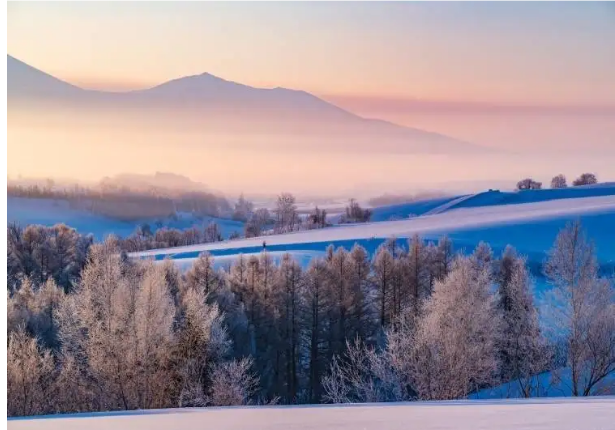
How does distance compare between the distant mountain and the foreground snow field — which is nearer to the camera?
the foreground snow field

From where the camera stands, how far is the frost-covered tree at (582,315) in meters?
10.6

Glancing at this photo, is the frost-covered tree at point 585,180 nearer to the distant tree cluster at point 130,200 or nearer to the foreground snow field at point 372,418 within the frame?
the distant tree cluster at point 130,200

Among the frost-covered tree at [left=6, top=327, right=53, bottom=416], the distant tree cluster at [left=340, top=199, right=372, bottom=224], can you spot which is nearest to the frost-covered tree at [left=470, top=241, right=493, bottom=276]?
the distant tree cluster at [left=340, top=199, right=372, bottom=224]

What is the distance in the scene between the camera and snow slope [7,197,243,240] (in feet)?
41.5

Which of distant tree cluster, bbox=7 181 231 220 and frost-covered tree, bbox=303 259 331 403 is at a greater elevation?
distant tree cluster, bbox=7 181 231 220

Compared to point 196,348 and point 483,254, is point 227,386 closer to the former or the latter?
point 196,348

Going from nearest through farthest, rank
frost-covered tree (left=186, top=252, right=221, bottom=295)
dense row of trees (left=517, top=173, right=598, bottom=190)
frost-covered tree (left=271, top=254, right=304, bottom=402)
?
dense row of trees (left=517, top=173, right=598, bottom=190)
frost-covered tree (left=271, top=254, right=304, bottom=402)
frost-covered tree (left=186, top=252, right=221, bottom=295)

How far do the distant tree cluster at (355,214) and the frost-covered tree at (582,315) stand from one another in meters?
4.41

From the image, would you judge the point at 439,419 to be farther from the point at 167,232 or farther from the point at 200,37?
the point at 167,232

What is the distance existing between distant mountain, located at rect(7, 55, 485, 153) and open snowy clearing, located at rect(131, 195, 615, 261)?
4319mm

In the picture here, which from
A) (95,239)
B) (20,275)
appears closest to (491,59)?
(95,239)

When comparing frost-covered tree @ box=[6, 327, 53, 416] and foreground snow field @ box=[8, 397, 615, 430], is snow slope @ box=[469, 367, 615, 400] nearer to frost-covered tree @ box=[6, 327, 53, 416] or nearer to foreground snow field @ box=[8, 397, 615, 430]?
foreground snow field @ box=[8, 397, 615, 430]

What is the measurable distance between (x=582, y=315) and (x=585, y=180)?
283cm

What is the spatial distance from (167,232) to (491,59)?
7.75m
